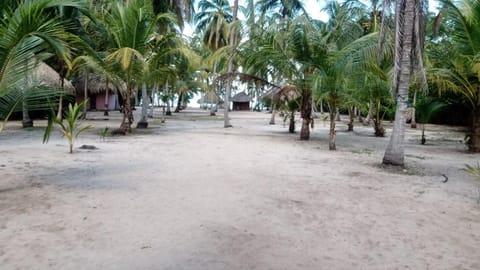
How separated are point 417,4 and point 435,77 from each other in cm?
329

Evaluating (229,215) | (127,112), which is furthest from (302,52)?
(229,215)

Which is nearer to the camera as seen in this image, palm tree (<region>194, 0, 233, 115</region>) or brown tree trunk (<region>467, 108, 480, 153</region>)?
brown tree trunk (<region>467, 108, 480, 153</region>)

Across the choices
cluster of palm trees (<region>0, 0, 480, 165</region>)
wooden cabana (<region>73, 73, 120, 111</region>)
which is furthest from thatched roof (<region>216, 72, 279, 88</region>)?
wooden cabana (<region>73, 73, 120, 111</region>)

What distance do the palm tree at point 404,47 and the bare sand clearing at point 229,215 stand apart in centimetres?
134

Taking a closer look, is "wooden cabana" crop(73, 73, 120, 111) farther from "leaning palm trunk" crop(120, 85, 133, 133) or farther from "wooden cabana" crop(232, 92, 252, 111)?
"wooden cabana" crop(232, 92, 252, 111)

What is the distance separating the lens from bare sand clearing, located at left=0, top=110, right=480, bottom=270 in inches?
128

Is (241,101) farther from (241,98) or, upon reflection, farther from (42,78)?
(42,78)

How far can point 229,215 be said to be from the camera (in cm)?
441

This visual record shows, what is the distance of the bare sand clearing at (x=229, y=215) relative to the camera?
324 centimetres

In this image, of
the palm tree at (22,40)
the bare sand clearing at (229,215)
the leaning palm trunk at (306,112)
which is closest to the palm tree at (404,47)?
the bare sand clearing at (229,215)

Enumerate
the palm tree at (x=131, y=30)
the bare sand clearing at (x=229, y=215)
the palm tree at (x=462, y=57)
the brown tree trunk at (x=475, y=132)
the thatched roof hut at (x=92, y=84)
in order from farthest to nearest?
the thatched roof hut at (x=92, y=84), the palm tree at (x=131, y=30), the brown tree trunk at (x=475, y=132), the palm tree at (x=462, y=57), the bare sand clearing at (x=229, y=215)

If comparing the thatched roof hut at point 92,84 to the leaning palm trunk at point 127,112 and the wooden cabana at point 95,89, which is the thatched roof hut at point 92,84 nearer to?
the wooden cabana at point 95,89

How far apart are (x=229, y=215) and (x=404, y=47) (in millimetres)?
5736

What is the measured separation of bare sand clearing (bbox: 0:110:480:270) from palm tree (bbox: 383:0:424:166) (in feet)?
4.40
